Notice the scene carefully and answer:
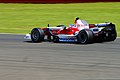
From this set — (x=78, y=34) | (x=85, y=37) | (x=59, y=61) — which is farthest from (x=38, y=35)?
(x=59, y=61)

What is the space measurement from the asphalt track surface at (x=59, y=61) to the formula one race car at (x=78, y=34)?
13.7 inches

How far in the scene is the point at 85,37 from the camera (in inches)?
668

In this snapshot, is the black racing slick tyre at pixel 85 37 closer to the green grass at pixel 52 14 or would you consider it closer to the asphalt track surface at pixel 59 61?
the asphalt track surface at pixel 59 61

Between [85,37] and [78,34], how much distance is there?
39 cm

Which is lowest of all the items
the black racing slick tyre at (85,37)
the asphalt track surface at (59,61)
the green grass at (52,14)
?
the asphalt track surface at (59,61)

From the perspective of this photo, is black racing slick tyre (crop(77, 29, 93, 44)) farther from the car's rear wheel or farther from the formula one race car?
the car's rear wheel

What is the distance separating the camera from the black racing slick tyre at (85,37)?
664 inches

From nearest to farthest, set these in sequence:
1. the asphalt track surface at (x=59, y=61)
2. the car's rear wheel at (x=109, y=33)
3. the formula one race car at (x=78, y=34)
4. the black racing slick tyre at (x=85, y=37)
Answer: the asphalt track surface at (x=59, y=61), the black racing slick tyre at (x=85, y=37), the formula one race car at (x=78, y=34), the car's rear wheel at (x=109, y=33)

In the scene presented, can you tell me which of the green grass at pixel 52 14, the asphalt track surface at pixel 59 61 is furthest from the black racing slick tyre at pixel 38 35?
the green grass at pixel 52 14

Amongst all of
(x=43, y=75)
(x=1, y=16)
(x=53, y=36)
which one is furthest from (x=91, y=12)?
(x=43, y=75)

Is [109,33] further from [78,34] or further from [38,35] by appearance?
[38,35]

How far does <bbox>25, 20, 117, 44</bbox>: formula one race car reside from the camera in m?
17.1

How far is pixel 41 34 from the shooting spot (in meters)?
18.5

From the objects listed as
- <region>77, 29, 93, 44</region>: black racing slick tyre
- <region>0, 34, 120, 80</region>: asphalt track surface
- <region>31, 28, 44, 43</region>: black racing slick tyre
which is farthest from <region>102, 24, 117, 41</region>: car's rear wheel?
<region>31, 28, 44, 43</region>: black racing slick tyre
